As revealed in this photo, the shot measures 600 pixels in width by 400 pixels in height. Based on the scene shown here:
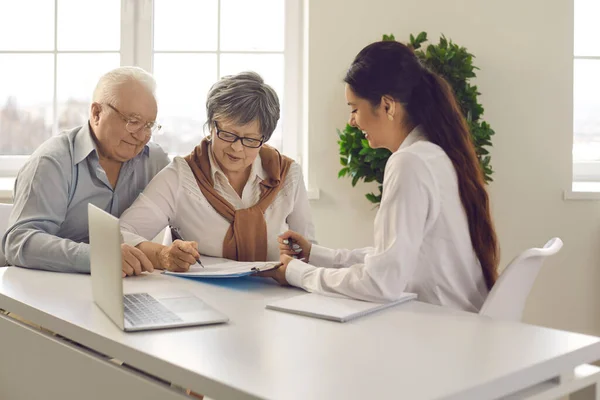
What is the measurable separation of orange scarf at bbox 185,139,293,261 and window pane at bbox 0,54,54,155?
190cm

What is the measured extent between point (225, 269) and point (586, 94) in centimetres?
282

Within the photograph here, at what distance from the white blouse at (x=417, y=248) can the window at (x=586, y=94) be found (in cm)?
244

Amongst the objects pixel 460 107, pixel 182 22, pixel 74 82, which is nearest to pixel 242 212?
pixel 460 107

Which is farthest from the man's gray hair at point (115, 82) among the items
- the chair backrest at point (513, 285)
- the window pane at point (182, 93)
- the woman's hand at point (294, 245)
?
the window pane at point (182, 93)

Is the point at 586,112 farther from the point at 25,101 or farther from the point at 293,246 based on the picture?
the point at 25,101

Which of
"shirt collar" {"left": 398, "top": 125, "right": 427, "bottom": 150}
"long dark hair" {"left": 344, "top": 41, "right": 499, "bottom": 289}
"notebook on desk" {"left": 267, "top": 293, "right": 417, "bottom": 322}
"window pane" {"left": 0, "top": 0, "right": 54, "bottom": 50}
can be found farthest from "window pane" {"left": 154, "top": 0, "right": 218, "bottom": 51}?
"notebook on desk" {"left": 267, "top": 293, "right": 417, "bottom": 322}

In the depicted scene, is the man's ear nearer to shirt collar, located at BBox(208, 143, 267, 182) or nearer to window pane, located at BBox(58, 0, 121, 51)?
shirt collar, located at BBox(208, 143, 267, 182)

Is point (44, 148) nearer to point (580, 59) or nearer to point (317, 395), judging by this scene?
point (317, 395)

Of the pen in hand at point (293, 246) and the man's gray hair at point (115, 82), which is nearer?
the pen in hand at point (293, 246)

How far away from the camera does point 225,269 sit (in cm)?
202

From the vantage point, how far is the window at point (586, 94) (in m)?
4.04

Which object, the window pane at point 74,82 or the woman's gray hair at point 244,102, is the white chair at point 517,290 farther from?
the window pane at point 74,82

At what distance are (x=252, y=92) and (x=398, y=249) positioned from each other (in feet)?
2.91

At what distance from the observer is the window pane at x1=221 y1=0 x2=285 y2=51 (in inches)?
158
